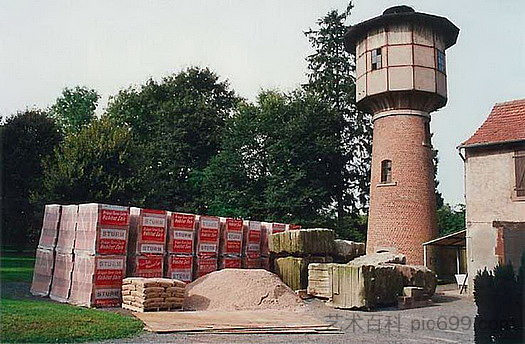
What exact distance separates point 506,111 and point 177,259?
47.3 feet

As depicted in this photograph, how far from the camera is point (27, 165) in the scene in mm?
33625

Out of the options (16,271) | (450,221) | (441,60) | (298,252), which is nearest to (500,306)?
(298,252)

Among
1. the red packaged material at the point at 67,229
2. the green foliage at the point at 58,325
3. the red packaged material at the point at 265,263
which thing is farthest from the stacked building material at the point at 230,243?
→ the green foliage at the point at 58,325

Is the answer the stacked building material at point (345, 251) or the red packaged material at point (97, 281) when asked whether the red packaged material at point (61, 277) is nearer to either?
the red packaged material at point (97, 281)

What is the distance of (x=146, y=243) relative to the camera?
16.8 metres

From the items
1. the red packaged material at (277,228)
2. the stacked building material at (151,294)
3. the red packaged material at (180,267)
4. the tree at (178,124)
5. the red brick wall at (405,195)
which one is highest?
the tree at (178,124)

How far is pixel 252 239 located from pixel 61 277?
23.7ft

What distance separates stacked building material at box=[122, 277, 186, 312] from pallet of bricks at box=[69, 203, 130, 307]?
0.46 metres

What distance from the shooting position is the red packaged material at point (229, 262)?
1977 centimetres

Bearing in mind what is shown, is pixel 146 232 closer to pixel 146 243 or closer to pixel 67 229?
pixel 146 243

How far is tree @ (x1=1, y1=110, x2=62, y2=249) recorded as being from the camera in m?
32.8

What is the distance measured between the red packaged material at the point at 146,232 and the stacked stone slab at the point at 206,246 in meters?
1.72

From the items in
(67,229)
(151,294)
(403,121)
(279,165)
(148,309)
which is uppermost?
(403,121)

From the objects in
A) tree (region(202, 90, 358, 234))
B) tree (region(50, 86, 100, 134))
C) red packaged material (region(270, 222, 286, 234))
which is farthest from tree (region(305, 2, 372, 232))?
tree (region(50, 86, 100, 134))
